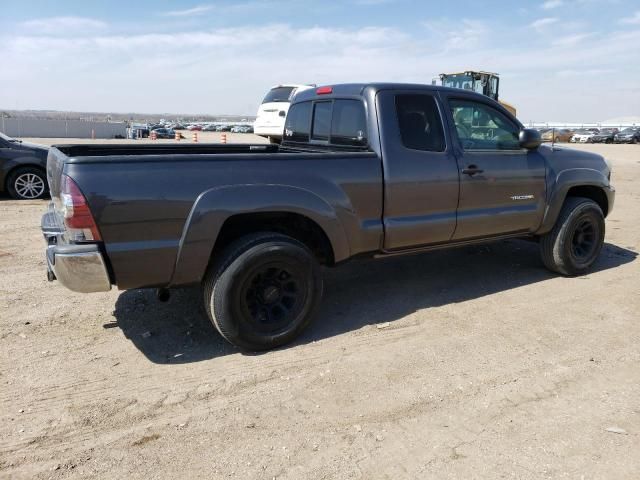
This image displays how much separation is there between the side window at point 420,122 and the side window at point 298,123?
113 cm

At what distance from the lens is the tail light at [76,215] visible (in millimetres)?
3148

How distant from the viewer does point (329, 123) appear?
4.90 metres

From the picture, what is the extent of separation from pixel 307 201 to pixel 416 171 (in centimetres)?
108

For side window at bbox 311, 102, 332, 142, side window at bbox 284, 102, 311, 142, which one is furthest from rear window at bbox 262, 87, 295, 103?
side window at bbox 311, 102, 332, 142

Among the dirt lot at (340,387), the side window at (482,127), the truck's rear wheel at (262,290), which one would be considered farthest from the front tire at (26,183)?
the side window at (482,127)

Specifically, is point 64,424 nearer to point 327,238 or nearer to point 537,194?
point 327,238

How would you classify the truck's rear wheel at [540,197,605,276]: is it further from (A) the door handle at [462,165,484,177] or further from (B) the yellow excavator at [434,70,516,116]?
(B) the yellow excavator at [434,70,516,116]

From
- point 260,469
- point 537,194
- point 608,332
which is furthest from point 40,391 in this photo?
point 537,194

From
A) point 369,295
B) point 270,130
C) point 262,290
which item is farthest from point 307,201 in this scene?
point 270,130

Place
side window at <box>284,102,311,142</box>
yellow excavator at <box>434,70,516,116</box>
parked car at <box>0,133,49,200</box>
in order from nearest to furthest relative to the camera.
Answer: side window at <box>284,102,311,142</box>
parked car at <box>0,133,49,200</box>
yellow excavator at <box>434,70,516,116</box>

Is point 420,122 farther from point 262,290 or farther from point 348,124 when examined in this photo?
point 262,290

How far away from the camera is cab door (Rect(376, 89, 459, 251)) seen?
4281 mm

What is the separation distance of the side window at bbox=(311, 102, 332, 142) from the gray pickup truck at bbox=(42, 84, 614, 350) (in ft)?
0.05

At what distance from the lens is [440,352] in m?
3.88
